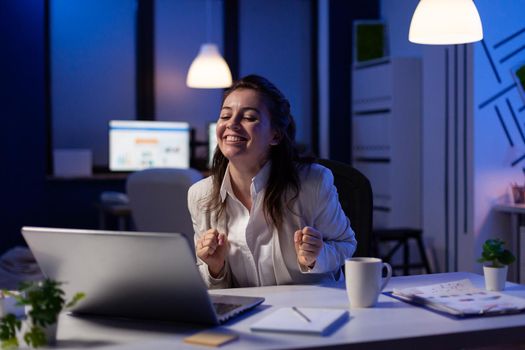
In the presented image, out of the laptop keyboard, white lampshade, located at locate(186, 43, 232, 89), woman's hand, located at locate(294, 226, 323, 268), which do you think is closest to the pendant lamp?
white lampshade, located at locate(186, 43, 232, 89)

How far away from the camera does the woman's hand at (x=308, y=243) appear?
5.66ft

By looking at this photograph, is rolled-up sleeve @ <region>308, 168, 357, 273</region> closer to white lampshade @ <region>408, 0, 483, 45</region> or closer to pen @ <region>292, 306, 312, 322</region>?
pen @ <region>292, 306, 312, 322</region>

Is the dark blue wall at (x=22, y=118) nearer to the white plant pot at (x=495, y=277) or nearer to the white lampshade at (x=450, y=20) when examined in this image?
the white lampshade at (x=450, y=20)

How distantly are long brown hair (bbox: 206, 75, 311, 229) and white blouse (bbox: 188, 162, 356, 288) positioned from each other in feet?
0.06

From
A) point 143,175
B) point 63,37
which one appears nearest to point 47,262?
point 143,175

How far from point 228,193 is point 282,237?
19cm

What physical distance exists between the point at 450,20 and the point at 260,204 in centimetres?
139

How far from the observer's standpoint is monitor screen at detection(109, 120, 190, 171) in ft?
17.9

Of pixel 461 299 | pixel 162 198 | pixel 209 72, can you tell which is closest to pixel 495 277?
pixel 461 299

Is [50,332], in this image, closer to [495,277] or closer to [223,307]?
[223,307]

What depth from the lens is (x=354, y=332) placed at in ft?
4.12

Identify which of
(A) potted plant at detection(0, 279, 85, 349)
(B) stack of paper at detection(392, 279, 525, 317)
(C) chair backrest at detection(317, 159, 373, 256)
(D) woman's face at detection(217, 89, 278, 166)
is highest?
(D) woman's face at detection(217, 89, 278, 166)

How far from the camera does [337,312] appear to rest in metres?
1.37

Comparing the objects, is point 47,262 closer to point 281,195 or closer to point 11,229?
point 281,195
